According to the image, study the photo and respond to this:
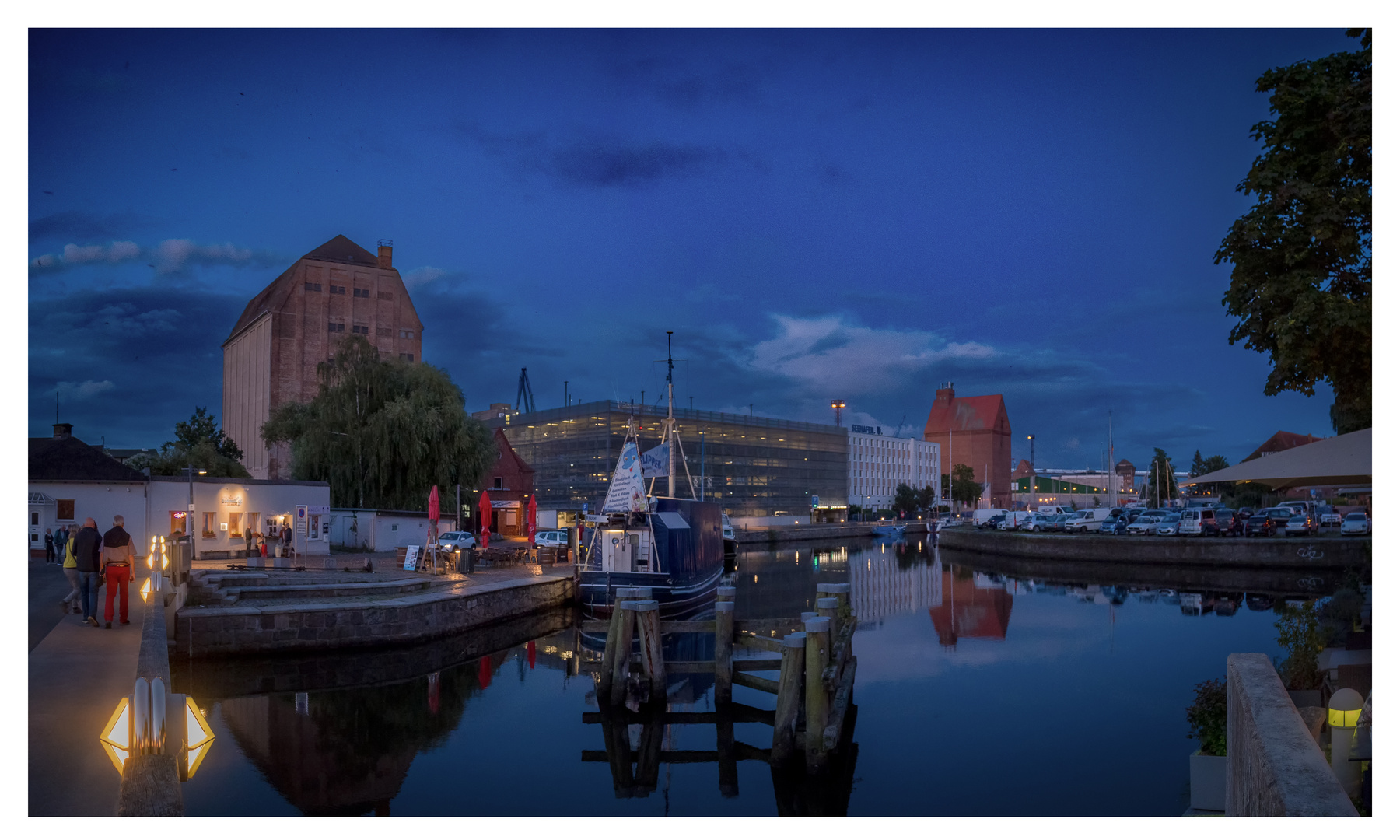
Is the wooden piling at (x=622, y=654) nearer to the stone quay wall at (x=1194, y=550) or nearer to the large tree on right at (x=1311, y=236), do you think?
the large tree on right at (x=1311, y=236)

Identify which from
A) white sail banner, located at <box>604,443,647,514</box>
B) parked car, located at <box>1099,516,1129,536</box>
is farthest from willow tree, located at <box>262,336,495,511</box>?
parked car, located at <box>1099,516,1129,536</box>

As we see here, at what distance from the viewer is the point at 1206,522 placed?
5416 centimetres

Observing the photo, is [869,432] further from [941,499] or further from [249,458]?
[249,458]

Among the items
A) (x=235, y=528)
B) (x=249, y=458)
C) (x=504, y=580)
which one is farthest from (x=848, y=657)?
(x=249, y=458)

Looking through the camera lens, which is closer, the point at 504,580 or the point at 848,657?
the point at 848,657

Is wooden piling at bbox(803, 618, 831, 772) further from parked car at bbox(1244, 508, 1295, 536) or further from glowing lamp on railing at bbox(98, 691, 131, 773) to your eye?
parked car at bbox(1244, 508, 1295, 536)

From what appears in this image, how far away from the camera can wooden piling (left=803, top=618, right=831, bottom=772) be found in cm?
1327

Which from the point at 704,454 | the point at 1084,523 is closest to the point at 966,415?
the point at 704,454

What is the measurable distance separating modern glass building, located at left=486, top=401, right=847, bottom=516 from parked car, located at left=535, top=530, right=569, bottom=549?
166 ft

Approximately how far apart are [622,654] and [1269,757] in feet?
44.2

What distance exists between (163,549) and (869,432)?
12416cm

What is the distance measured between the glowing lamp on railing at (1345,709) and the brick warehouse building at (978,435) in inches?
6783

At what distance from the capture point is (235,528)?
38.3m

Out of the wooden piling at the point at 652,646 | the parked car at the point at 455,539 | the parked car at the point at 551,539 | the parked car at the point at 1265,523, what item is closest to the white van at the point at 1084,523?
the parked car at the point at 1265,523
